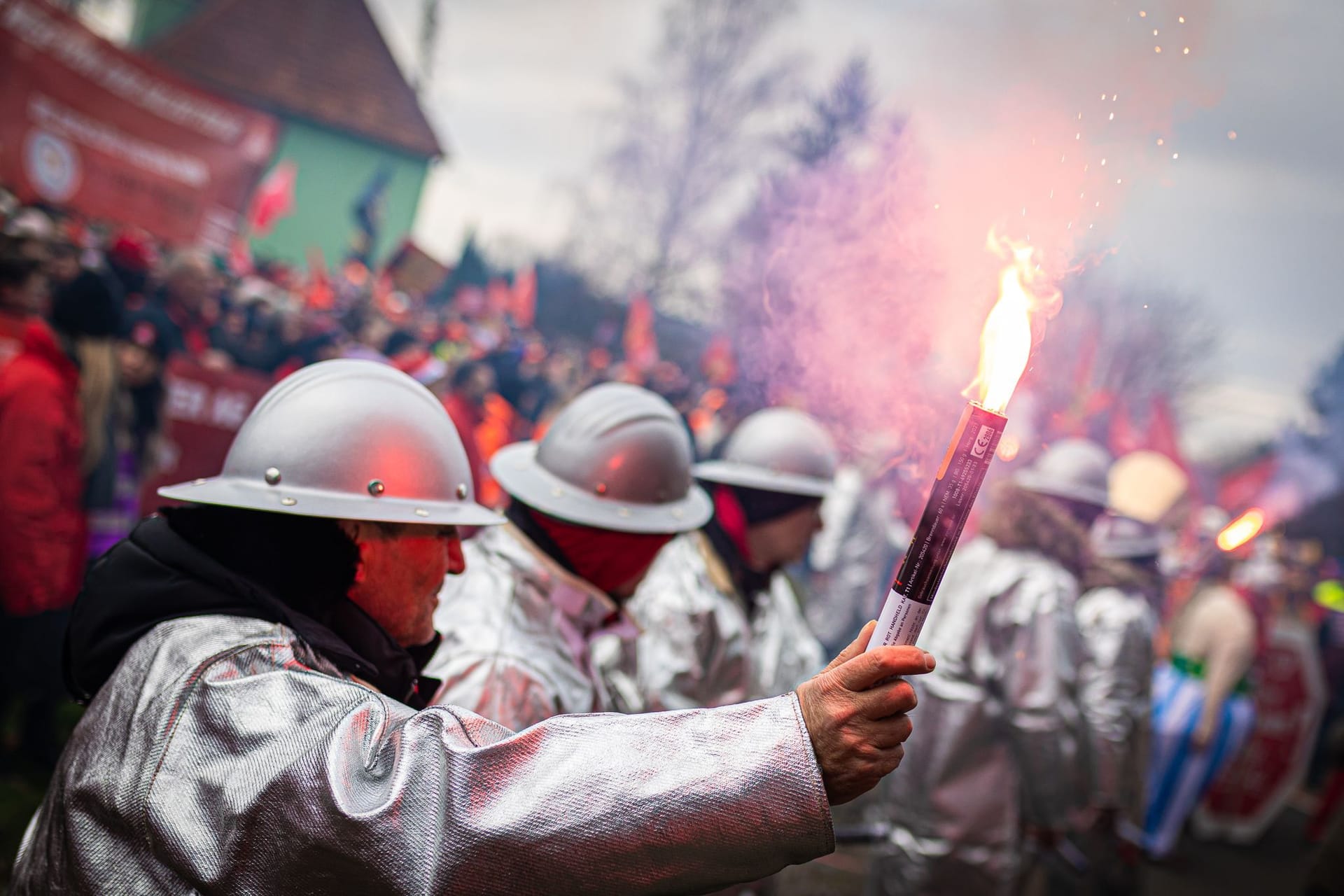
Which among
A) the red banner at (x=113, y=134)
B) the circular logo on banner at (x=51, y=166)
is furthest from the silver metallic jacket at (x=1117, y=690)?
the circular logo on banner at (x=51, y=166)

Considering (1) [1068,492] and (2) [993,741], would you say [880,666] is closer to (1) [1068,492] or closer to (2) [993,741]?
(2) [993,741]

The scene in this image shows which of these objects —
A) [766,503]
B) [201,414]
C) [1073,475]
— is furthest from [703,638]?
[201,414]

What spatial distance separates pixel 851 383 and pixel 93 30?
8124 millimetres

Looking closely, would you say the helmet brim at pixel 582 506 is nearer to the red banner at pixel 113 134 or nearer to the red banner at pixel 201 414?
the red banner at pixel 201 414

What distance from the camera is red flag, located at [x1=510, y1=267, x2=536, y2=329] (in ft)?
52.9

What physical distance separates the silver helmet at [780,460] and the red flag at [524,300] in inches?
477

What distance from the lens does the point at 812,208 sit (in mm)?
4992

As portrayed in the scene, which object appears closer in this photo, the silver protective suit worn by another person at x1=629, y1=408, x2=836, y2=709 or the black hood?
the black hood

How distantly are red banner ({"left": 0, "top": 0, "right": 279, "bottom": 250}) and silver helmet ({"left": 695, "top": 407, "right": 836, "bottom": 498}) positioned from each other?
720cm

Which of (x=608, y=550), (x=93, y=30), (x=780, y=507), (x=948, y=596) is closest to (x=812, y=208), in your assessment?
(x=780, y=507)

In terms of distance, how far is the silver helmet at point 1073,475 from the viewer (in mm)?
5426

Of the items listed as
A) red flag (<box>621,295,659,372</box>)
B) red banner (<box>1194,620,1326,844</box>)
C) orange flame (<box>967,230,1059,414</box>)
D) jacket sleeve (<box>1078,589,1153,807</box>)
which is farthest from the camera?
red flag (<box>621,295,659,372</box>)

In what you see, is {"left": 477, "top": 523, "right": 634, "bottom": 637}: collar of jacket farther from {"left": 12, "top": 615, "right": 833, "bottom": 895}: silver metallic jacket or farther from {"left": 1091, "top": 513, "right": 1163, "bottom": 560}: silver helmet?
{"left": 1091, "top": 513, "right": 1163, "bottom": 560}: silver helmet

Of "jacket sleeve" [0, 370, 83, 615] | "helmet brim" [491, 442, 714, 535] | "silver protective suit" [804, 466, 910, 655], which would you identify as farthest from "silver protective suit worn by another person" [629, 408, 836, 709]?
"silver protective suit" [804, 466, 910, 655]
